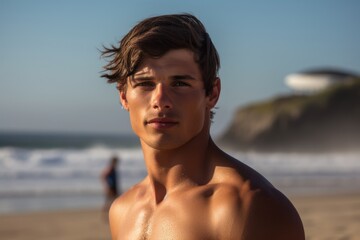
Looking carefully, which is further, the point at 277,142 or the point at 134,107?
the point at 277,142

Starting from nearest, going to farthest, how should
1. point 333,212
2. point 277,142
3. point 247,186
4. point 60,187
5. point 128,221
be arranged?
point 247,186
point 128,221
point 333,212
point 60,187
point 277,142

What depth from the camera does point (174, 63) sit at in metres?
2.15

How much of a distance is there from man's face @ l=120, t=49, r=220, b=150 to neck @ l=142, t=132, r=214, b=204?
44 mm

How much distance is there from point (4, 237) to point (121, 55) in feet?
38.0

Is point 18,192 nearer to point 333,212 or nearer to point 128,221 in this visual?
point 333,212

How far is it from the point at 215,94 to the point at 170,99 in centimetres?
21

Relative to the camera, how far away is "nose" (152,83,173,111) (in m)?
2.15

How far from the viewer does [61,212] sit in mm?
16141

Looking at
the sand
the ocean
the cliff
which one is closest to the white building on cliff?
the cliff

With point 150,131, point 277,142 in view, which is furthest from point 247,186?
point 277,142

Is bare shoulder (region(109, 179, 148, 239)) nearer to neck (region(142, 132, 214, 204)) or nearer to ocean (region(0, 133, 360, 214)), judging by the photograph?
neck (region(142, 132, 214, 204))

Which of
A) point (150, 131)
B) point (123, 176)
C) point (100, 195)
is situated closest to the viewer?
point (150, 131)

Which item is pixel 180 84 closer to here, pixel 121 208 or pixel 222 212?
pixel 222 212

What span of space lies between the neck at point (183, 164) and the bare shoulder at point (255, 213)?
0.56 ft
